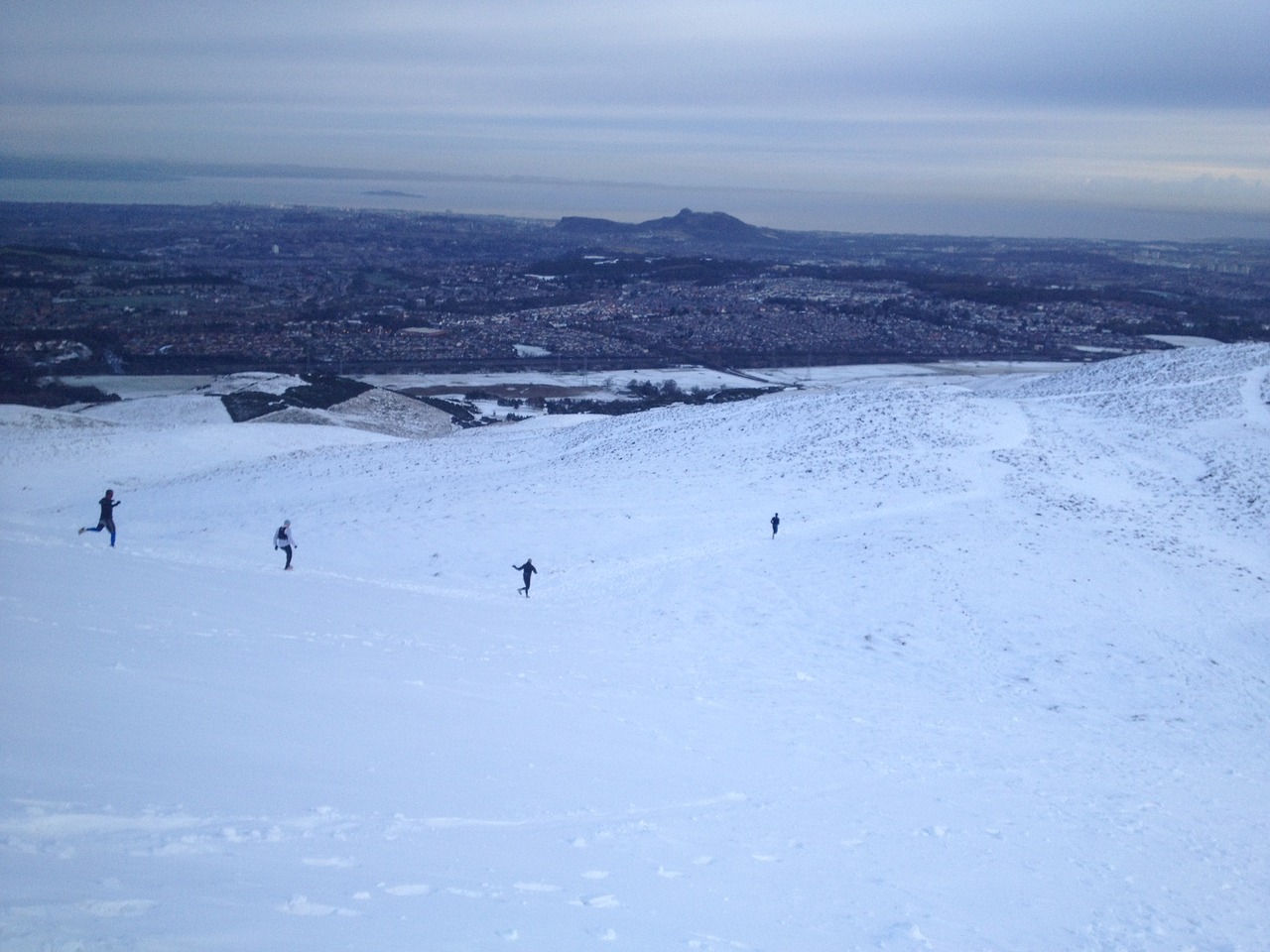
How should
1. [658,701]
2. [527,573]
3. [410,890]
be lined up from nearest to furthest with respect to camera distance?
[410,890] < [658,701] < [527,573]

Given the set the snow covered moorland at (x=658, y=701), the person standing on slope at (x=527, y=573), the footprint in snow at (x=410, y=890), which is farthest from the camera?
the person standing on slope at (x=527, y=573)

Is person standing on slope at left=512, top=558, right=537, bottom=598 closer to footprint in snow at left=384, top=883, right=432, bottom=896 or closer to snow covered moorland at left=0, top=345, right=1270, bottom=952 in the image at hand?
snow covered moorland at left=0, top=345, right=1270, bottom=952

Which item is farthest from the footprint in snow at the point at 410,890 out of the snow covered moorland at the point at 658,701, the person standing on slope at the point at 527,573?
the person standing on slope at the point at 527,573

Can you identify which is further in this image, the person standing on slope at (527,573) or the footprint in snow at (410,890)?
the person standing on slope at (527,573)

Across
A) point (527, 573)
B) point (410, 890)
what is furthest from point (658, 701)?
point (410, 890)

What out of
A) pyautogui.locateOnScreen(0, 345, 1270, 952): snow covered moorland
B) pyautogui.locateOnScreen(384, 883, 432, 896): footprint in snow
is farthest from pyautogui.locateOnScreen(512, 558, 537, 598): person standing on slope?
pyautogui.locateOnScreen(384, 883, 432, 896): footprint in snow

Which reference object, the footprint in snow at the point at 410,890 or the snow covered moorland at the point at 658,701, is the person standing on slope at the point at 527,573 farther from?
the footprint in snow at the point at 410,890

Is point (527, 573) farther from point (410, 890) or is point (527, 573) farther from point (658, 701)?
point (410, 890)

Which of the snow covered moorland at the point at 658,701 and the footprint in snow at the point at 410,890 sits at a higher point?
the footprint in snow at the point at 410,890

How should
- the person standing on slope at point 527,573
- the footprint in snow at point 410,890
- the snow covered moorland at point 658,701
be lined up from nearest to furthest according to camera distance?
1. the footprint in snow at point 410,890
2. the snow covered moorland at point 658,701
3. the person standing on slope at point 527,573
